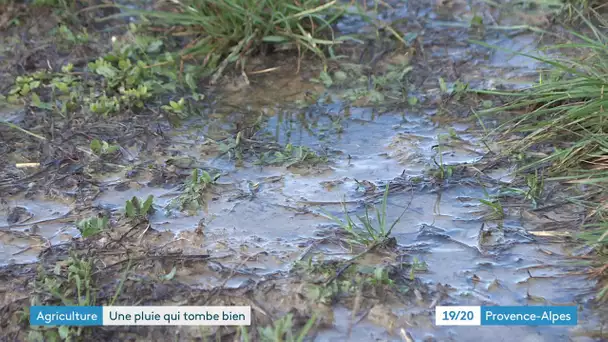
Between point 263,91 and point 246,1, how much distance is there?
497 millimetres

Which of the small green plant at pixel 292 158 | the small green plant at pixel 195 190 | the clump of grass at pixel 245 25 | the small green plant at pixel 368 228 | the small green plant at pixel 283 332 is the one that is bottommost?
the small green plant at pixel 283 332

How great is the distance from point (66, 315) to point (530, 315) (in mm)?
1536

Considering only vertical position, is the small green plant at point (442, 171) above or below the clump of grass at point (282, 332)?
above

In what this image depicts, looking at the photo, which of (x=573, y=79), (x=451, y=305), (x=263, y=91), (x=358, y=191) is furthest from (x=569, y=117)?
(x=263, y=91)

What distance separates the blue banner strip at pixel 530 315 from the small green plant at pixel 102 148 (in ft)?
6.20

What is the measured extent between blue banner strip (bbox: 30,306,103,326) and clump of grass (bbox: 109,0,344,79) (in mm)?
1916

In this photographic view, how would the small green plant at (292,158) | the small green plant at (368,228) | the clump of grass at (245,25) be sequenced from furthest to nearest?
the clump of grass at (245,25)
the small green plant at (292,158)
the small green plant at (368,228)

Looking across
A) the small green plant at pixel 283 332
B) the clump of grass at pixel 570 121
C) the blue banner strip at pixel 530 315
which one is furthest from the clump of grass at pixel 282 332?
the clump of grass at pixel 570 121

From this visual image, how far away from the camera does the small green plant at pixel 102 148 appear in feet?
12.4

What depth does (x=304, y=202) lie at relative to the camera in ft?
11.2

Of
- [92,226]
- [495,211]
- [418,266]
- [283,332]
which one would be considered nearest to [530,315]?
[418,266]

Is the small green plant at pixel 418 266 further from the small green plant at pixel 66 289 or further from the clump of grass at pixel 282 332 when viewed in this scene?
the small green plant at pixel 66 289

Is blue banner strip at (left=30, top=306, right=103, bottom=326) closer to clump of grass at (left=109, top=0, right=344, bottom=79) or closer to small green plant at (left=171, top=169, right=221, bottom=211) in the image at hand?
small green plant at (left=171, top=169, right=221, bottom=211)

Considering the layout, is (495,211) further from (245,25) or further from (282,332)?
(245,25)
